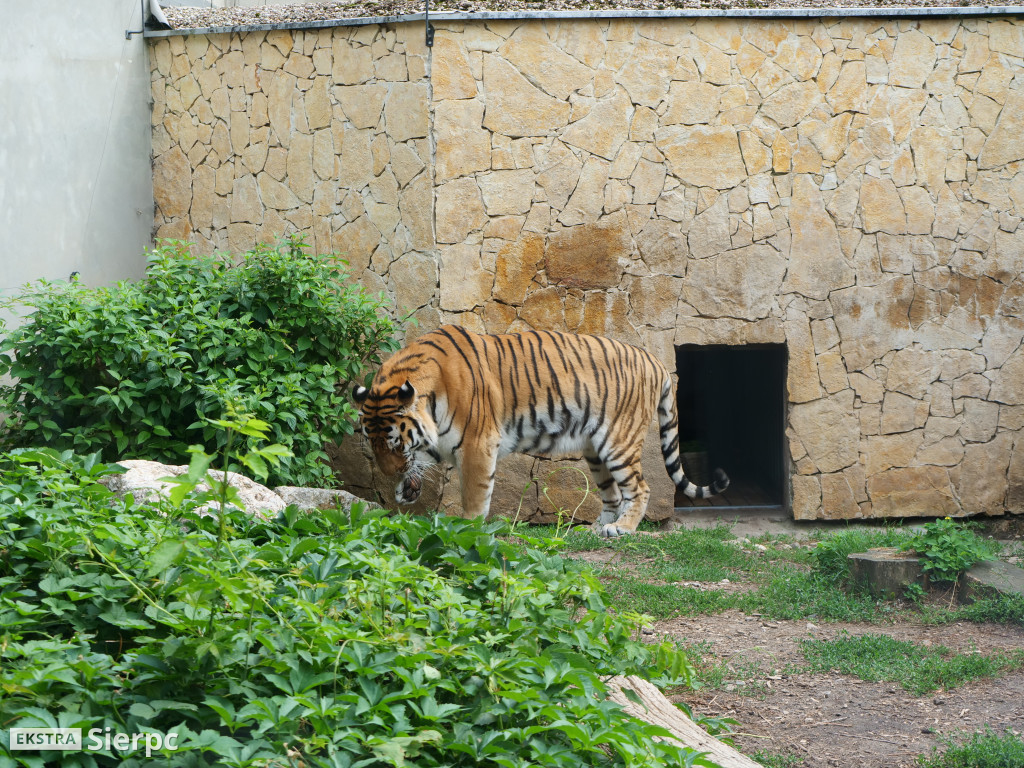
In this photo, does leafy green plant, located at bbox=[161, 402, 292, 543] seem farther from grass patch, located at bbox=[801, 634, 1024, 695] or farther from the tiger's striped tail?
the tiger's striped tail

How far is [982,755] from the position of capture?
11.2ft

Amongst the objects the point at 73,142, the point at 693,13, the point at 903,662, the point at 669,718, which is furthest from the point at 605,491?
the point at 73,142

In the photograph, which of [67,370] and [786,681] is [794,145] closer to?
[786,681]

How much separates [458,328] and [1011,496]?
474 cm

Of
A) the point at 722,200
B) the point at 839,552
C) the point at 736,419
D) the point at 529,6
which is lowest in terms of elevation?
the point at 839,552

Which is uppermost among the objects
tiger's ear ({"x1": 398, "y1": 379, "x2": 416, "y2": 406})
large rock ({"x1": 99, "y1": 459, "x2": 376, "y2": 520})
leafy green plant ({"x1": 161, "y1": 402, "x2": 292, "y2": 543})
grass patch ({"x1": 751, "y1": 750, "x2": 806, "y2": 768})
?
tiger's ear ({"x1": 398, "y1": 379, "x2": 416, "y2": 406})

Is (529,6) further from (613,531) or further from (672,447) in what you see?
(613,531)

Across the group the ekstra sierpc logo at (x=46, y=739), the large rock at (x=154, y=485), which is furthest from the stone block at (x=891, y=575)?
the ekstra sierpc logo at (x=46, y=739)

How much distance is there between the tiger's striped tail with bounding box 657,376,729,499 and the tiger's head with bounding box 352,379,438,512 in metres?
1.91

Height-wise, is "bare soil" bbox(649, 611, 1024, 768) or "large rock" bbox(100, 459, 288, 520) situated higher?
"large rock" bbox(100, 459, 288, 520)

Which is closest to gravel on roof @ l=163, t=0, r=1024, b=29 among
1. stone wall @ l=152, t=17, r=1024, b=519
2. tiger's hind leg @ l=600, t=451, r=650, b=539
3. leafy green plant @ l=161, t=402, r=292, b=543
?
stone wall @ l=152, t=17, r=1024, b=519

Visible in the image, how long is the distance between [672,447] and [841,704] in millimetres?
3361

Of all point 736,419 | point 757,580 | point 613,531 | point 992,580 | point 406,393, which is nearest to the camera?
point 992,580

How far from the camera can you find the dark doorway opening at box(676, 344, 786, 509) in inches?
337
